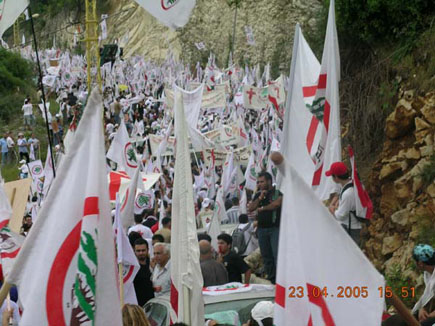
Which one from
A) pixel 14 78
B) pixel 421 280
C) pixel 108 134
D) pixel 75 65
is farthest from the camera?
Answer: pixel 75 65

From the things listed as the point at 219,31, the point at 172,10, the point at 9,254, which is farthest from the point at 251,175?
the point at 219,31

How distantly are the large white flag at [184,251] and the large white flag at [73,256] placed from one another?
113 cm

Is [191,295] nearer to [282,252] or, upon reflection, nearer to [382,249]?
[282,252]

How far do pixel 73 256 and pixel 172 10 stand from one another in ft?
19.5

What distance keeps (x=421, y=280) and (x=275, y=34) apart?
44946 millimetres

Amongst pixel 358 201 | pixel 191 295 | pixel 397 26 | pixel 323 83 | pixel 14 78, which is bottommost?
pixel 191 295

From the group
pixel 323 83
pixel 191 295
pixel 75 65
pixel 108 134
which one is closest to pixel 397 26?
pixel 323 83

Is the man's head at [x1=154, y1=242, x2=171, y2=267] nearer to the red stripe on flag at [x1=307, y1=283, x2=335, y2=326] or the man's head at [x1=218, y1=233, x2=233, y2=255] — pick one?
the man's head at [x1=218, y1=233, x2=233, y2=255]

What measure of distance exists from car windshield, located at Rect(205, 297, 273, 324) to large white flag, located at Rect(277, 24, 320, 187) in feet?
6.83

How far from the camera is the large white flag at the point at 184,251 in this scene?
6.22m

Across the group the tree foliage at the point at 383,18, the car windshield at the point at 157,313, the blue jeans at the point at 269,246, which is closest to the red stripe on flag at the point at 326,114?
the blue jeans at the point at 269,246

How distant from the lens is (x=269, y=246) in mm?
10648

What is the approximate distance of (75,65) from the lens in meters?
52.6
